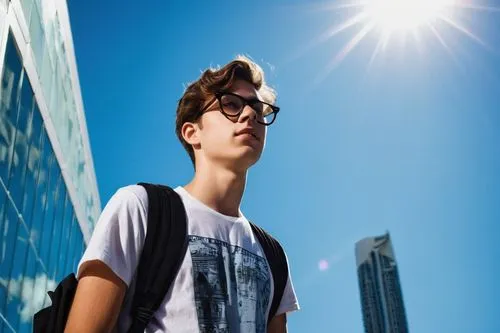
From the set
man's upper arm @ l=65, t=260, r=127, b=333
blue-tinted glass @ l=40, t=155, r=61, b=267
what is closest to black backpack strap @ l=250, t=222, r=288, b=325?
man's upper arm @ l=65, t=260, r=127, b=333

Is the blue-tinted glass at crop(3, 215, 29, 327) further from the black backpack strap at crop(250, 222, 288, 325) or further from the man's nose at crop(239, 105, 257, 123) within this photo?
the man's nose at crop(239, 105, 257, 123)

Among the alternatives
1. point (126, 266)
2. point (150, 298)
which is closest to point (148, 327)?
point (150, 298)

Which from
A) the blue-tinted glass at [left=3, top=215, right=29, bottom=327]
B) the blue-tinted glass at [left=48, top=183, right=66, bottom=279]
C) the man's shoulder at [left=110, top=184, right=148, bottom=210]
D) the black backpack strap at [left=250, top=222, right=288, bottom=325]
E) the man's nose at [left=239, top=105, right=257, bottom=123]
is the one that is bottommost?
the black backpack strap at [left=250, top=222, right=288, bottom=325]

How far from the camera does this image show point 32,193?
13977 millimetres

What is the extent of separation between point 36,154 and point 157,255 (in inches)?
539

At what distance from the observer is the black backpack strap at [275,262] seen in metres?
2.07

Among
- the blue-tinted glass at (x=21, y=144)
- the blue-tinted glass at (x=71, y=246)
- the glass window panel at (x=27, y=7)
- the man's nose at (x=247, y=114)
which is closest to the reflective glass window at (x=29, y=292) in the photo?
the blue-tinted glass at (x=21, y=144)

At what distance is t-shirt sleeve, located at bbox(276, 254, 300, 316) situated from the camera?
2117 millimetres

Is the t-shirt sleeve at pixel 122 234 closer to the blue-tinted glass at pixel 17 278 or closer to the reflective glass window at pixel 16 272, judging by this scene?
the reflective glass window at pixel 16 272

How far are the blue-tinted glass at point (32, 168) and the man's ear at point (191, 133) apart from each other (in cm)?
1197

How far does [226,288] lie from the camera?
5.73ft

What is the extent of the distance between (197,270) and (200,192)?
1.24 ft

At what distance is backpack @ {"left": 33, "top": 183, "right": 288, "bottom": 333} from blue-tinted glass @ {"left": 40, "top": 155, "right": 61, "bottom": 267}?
1447 centimetres

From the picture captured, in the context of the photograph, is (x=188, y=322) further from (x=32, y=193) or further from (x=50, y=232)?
(x=50, y=232)
